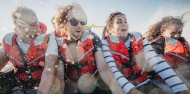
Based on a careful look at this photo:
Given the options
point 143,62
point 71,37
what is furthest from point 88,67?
point 143,62

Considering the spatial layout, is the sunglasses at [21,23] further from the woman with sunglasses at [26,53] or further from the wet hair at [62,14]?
the wet hair at [62,14]

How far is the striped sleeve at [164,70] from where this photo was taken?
3824 millimetres

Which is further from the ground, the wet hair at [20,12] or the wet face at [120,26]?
the wet hair at [20,12]

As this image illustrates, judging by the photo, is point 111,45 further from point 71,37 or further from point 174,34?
point 174,34

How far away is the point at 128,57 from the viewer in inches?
183

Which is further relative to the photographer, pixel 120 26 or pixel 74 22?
pixel 120 26

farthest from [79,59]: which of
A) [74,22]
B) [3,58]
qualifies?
[3,58]

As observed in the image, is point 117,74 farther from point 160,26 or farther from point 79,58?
point 160,26

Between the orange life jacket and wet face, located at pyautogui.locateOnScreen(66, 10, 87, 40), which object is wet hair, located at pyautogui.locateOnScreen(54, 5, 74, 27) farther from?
the orange life jacket

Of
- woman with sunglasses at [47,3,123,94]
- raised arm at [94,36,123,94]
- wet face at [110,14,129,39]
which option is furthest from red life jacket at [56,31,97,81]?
wet face at [110,14,129,39]

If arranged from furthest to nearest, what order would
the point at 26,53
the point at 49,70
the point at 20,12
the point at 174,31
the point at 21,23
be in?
the point at 174,31, the point at 20,12, the point at 21,23, the point at 26,53, the point at 49,70

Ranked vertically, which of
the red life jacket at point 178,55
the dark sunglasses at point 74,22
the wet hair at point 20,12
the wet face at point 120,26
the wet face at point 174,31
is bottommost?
the red life jacket at point 178,55

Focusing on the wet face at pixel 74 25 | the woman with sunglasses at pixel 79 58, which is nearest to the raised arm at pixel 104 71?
the woman with sunglasses at pixel 79 58

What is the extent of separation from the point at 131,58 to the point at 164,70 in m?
0.77
